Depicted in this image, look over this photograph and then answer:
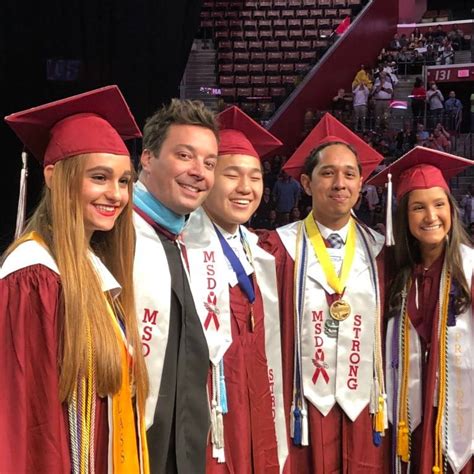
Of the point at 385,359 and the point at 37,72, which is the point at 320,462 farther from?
the point at 37,72

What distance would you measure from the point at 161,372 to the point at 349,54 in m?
16.3

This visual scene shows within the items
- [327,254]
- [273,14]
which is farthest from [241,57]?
[327,254]

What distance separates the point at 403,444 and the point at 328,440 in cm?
39

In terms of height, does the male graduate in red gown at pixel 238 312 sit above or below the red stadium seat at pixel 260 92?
below

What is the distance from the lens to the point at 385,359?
333 cm

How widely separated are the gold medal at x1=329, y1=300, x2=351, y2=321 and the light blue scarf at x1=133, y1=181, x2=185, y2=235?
0.96m

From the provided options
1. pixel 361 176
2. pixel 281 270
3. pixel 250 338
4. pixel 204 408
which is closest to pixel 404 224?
pixel 361 176

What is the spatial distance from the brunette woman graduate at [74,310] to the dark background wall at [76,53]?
5.16 m

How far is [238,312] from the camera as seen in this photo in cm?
281

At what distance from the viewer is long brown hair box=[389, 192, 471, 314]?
10.5 feet

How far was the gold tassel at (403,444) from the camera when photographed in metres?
3.21

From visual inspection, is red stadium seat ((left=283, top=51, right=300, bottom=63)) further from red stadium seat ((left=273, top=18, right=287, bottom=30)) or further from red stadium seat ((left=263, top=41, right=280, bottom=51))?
red stadium seat ((left=273, top=18, right=287, bottom=30))

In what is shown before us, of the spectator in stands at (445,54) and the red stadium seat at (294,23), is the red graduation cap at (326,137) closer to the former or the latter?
the spectator in stands at (445,54)

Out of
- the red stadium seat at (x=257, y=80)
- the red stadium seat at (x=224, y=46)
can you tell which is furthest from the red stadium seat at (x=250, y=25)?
the red stadium seat at (x=257, y=80)
